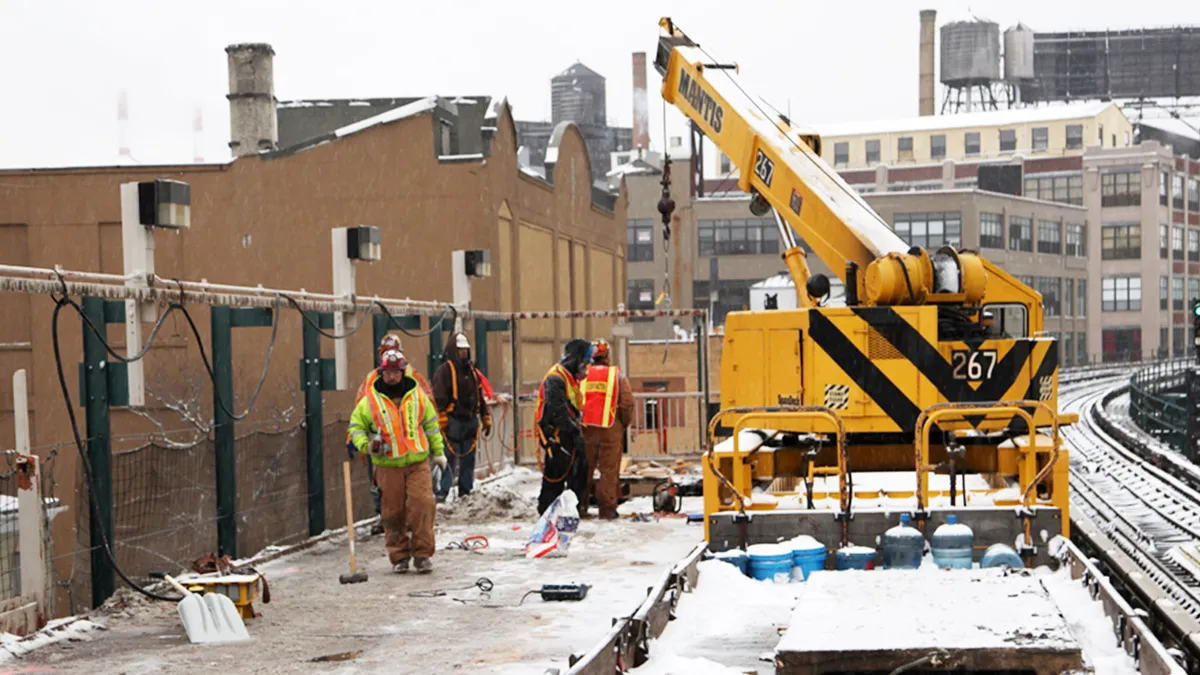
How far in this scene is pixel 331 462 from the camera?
1898 centimetres

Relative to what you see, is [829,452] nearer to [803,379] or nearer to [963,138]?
[803,379]

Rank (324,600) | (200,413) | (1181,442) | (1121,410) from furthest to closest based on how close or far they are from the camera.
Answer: (1121,410)
(200,413)
(1181,442)
(324,600)

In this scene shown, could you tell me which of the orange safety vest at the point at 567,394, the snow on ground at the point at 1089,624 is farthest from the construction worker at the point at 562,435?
the snow on ground at the point at 1089,624

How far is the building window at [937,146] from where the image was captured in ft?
349

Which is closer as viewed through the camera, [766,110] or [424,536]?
[424,536]

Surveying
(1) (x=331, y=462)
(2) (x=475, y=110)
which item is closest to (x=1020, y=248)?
(2) (x=475, y=110)

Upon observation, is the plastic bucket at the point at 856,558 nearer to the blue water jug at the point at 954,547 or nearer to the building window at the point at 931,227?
the blue water jug at the point at 954,547

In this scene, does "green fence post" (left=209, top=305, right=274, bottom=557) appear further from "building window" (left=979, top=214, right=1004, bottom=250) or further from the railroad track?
"building window" (left=979, top=214, right=1004, bottom=250)

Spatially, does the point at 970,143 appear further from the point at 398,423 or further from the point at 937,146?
the point at 398,423

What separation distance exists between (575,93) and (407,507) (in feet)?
335

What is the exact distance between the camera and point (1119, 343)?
317 feet

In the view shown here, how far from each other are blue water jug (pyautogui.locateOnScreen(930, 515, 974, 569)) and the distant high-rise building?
103900 mm

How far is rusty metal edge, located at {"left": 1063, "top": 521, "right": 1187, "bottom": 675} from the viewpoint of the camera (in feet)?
23.1

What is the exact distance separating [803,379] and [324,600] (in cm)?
425
